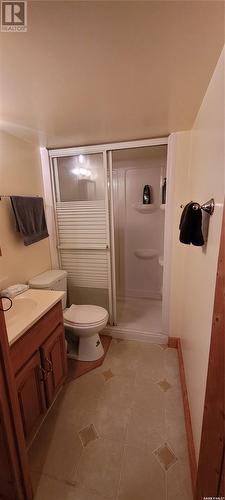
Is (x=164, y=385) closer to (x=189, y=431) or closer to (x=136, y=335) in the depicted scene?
(x=189, y=431)

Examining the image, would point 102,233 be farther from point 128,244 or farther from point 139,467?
point 139,467

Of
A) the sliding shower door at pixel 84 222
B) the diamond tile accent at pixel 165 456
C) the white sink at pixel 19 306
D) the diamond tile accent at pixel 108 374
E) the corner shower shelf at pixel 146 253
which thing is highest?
the sliding shower door at pixel 84 222

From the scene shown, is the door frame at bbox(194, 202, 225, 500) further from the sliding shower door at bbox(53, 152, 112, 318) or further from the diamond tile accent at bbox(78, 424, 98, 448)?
the sliding shower door at bbox(53, 152, 112, 318)

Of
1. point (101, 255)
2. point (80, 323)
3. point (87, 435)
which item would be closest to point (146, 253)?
point (101, 255)

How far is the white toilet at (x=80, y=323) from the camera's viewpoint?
1847mm

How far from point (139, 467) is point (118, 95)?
2211mm

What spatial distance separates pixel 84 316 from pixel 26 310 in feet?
2.23

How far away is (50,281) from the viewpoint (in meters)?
1.89

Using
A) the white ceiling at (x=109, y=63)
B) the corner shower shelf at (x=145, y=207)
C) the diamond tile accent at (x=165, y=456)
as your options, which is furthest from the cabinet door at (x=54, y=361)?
the corner shower shelf at (x=145, y=207)

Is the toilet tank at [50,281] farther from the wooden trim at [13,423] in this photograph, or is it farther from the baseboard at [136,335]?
the wooden trim at [13,423]

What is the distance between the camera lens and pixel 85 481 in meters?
1.12

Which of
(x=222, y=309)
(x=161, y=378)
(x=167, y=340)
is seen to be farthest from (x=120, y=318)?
(x=222, y=309)

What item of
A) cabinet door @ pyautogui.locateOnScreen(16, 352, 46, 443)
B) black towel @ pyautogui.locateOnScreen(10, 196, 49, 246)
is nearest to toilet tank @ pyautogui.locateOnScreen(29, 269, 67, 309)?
black towel @ pyautogui.locateOnScreen(10, 196, 49, 246)

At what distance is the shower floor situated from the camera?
7.95 feet
